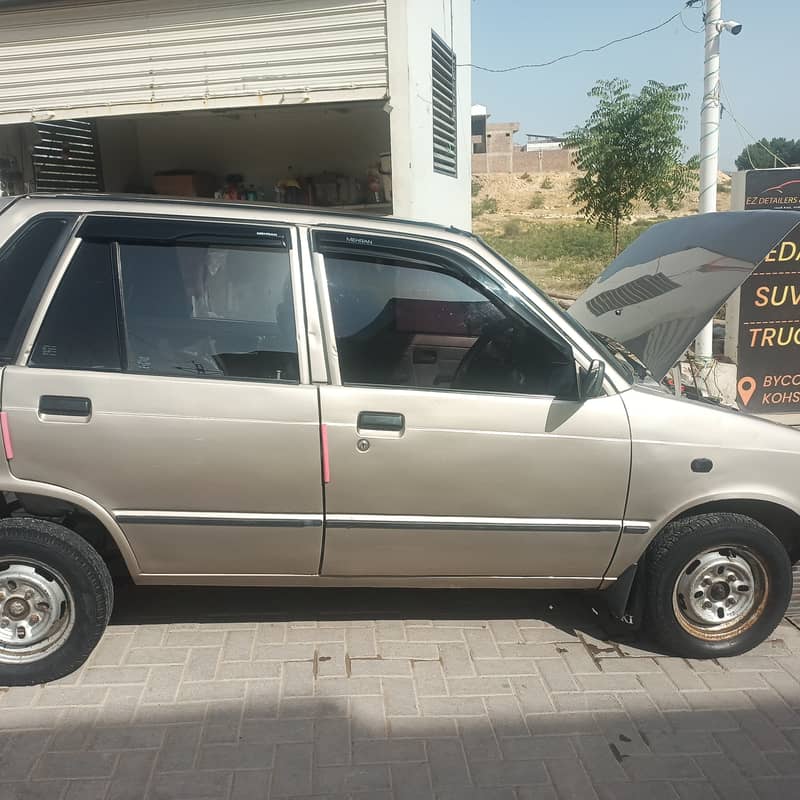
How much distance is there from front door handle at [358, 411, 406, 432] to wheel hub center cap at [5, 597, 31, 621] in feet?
5.12

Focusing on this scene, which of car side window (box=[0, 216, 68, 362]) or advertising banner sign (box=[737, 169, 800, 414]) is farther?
advertising banner sign (box=[737, 169, 800, 414])

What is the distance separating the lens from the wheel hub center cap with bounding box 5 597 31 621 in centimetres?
310

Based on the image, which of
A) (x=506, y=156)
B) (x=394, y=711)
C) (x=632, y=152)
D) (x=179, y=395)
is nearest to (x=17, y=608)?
(x=179, y=395)

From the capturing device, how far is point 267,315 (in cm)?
313

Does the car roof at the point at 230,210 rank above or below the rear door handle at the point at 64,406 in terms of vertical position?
above

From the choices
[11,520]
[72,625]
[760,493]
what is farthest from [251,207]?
[760,493]

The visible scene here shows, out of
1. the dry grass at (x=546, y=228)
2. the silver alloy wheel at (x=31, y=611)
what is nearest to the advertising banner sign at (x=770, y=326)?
the silver alloy wheel at (x=31, y=611)

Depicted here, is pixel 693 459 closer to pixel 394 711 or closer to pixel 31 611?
pixel 394 711

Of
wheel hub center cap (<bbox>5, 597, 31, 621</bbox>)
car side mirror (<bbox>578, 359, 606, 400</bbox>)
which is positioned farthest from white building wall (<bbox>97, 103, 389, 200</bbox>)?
wheel hub center cap (<bbox>5, 597, 31, 621</bbox>)

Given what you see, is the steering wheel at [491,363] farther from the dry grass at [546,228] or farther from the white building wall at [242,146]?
the dry grass at [546,228]

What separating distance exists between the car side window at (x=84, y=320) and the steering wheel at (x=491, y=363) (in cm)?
142

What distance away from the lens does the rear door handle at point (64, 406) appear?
9.68 feet

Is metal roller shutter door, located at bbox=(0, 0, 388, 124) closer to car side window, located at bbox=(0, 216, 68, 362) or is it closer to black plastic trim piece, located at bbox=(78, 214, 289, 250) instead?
black plastic trim piece, located at bbox=(78, 214, 289, 250)

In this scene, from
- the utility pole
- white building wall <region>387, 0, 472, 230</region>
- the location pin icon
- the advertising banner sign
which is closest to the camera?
white building wall <region>387, 0, 472, 230</region>
